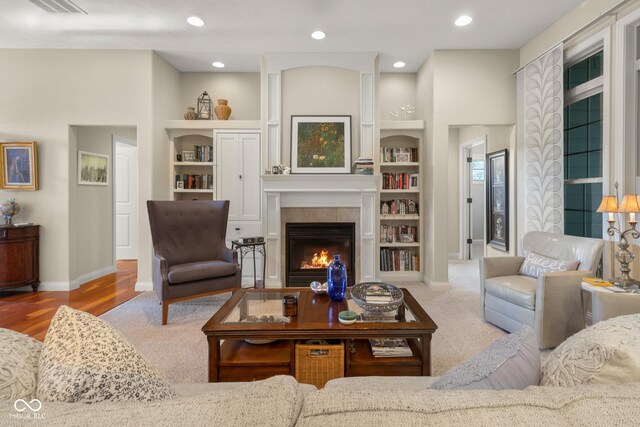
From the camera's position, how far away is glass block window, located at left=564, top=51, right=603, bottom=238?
332 cm

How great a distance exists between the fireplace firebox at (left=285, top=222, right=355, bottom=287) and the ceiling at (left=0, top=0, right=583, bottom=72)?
7.52 ft

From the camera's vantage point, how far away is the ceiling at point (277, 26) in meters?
3.37

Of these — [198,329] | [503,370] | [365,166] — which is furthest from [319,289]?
[365,166]

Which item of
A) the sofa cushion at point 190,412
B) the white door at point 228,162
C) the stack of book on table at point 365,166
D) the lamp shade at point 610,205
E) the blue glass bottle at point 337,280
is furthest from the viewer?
the white door at point 228,162

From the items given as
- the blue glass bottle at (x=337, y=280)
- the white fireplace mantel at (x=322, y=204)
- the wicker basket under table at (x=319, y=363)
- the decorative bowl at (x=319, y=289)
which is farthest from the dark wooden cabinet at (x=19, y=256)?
the wicker basket under table at (x=319, y=363)

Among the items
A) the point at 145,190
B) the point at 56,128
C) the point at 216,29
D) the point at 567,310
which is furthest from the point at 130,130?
the point at 567,310

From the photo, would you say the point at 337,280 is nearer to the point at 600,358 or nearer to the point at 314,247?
the point at 600,358

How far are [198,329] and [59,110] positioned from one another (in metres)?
3.41

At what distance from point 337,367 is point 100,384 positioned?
4.39 feet

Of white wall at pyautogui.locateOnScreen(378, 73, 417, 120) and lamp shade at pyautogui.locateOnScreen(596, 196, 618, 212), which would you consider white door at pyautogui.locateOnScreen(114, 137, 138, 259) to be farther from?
lamp shade at pyautogui.locateOnScreen(596, 196, 618, 212)

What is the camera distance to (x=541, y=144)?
3.80 meters

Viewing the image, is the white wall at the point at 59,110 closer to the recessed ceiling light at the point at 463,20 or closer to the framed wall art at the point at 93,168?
the framed wall art at the point at 93,168

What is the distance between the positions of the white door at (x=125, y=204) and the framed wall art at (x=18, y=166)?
2.12 metres

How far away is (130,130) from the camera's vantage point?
555 cm
